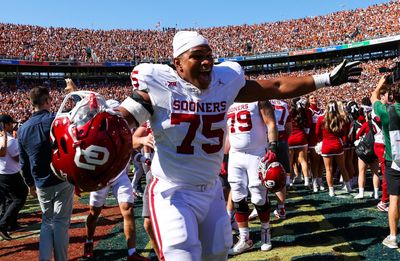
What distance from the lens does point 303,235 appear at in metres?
5.19

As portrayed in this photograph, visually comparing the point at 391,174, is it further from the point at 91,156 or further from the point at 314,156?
the point at 314,156

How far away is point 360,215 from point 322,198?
1519mm

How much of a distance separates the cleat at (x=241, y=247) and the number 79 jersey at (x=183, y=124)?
2.29 m

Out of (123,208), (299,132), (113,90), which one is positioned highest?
(113,90)

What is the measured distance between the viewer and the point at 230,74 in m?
2.77

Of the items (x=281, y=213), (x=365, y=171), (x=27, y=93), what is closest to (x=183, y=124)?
(x=281, y=213)

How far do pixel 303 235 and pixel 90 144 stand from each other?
3.91m

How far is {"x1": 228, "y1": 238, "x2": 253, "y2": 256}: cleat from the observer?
15.3 feet

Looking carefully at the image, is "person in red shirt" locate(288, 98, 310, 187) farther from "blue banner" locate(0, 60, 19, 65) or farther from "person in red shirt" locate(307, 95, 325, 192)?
"blue banner" locate(0, 60, 19, 65)

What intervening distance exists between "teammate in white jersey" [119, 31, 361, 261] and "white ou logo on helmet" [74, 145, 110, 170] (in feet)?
1.26

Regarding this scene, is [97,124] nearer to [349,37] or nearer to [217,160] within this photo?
[217,160]

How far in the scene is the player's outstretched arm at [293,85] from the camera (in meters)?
2.86

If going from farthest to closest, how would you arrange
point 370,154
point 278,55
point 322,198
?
point 278,55, point 322,198, point 370,154

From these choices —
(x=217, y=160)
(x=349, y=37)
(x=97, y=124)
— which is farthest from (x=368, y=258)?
(x=349, y=37)
